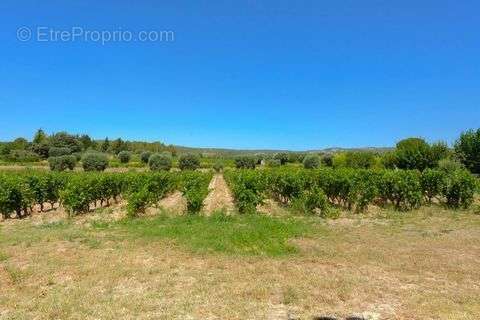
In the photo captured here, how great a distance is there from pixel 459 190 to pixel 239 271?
40.6ft

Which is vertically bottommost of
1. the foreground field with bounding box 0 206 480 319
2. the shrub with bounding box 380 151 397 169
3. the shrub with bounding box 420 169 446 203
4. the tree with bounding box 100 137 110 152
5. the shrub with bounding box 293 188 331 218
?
the foreground field with bounding box 0 206 480 319

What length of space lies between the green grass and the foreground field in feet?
0.13

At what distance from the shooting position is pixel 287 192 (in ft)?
58.9

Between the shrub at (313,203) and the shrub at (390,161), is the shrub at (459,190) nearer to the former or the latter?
the shrub at (313,203)

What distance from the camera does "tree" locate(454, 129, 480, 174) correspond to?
121 ft

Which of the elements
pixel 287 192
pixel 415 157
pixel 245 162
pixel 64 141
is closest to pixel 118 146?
pixel 64 141

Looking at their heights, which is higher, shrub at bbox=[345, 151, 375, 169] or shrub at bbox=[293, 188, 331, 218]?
shrub at bbox=[345, 151, 375, 169]

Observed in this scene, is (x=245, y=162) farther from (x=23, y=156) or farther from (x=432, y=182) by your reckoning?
(x=432, y=182)

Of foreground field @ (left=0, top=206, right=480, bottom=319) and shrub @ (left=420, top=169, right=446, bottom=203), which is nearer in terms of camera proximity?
foreground field @ (left=0, top=206, right=480, bottom=319)

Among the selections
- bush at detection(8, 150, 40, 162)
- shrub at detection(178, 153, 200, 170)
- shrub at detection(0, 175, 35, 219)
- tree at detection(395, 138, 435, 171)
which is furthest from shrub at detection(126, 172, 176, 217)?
bush at detection(8, 150, 40, 162)

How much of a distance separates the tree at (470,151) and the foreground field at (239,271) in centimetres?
2821

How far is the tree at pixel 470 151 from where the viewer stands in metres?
37.0

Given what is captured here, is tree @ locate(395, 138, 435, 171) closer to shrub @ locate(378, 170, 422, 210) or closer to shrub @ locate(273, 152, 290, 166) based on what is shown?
shrub @ locate(378, 170, 422, 210)

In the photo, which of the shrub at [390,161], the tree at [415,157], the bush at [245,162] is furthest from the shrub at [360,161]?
the bush at [245,162]
